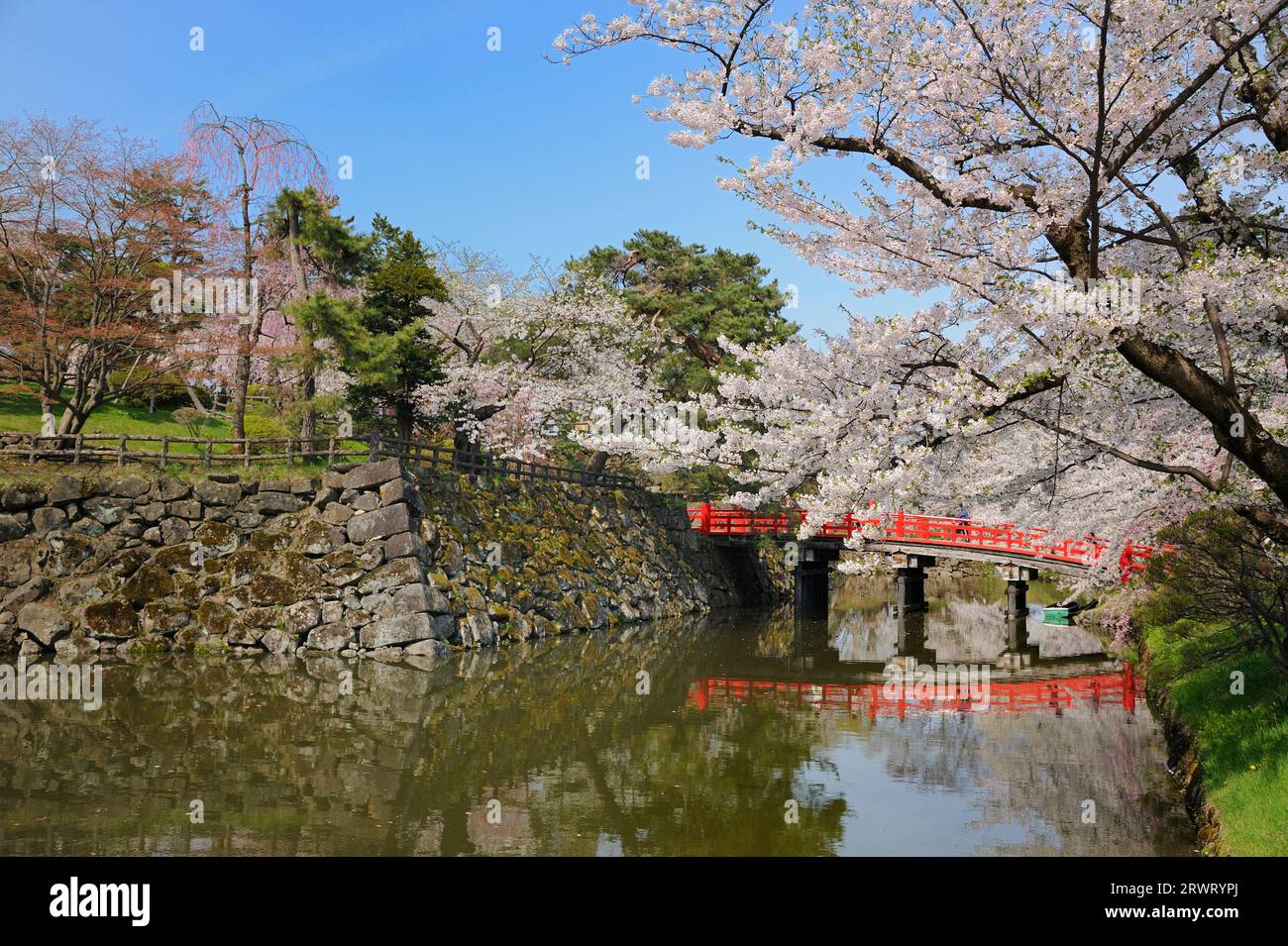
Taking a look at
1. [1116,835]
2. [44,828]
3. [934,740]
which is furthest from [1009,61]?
[44,828]

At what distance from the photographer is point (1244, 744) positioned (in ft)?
30.6

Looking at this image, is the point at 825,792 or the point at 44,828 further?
the point at 825,792

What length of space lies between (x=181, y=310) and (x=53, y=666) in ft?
39.6

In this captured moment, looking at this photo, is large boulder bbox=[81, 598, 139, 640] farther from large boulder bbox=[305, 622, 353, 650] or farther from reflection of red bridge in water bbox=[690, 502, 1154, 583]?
reflection of red bridge in water bbox=[690, 502, 1154, 583]

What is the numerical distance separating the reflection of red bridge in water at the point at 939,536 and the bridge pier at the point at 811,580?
0.84 metres

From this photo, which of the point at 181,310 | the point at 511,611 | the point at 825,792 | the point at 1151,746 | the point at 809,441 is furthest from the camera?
the point at 181,310

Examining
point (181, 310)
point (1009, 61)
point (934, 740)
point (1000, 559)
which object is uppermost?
point (181, 310)

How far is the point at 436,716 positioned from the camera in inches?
578

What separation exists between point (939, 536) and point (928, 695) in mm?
13918

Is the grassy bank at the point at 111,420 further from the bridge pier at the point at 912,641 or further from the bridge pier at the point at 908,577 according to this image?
the bridge pier at the point at 908,577

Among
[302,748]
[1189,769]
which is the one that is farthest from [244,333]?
[1189,769]

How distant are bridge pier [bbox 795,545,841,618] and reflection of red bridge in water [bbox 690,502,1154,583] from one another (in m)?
0.84

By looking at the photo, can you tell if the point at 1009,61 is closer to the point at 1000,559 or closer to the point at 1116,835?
the point at 1116,835

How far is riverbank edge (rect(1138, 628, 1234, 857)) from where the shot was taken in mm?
8414
